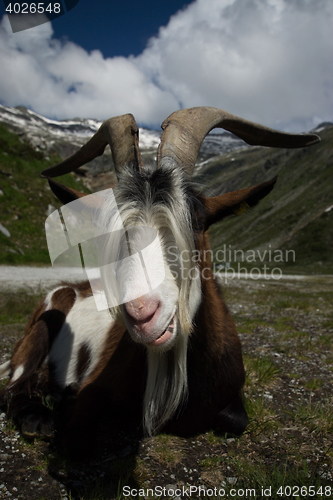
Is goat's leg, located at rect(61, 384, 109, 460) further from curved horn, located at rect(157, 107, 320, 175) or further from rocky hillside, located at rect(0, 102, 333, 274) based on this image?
curved horn, located at rect(157, 107, 320, 175)

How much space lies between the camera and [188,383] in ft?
10.5

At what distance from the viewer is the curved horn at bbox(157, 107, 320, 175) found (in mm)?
3381

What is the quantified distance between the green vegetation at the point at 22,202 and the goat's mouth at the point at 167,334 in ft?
44.7

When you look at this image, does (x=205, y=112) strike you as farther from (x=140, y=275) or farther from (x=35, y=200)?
(x=35, y=200)

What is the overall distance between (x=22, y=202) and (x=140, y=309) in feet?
56.3

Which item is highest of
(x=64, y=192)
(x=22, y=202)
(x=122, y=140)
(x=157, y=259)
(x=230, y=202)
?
(x=22, y=202)

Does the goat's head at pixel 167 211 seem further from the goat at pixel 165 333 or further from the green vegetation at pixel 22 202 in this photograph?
the green vegetation at pixel 22 202

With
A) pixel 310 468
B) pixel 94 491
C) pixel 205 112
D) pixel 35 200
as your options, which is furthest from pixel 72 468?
pixel 35 200

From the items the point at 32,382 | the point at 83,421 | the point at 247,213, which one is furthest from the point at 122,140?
the point at 32,382

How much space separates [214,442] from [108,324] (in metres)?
1.91

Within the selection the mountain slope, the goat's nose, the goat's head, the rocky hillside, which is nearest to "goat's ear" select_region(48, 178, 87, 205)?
the goat's head

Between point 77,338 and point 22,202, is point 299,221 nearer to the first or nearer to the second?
point 22,202

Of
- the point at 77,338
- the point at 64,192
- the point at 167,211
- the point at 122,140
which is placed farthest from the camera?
the point at 77,338

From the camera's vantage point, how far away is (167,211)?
275cm
